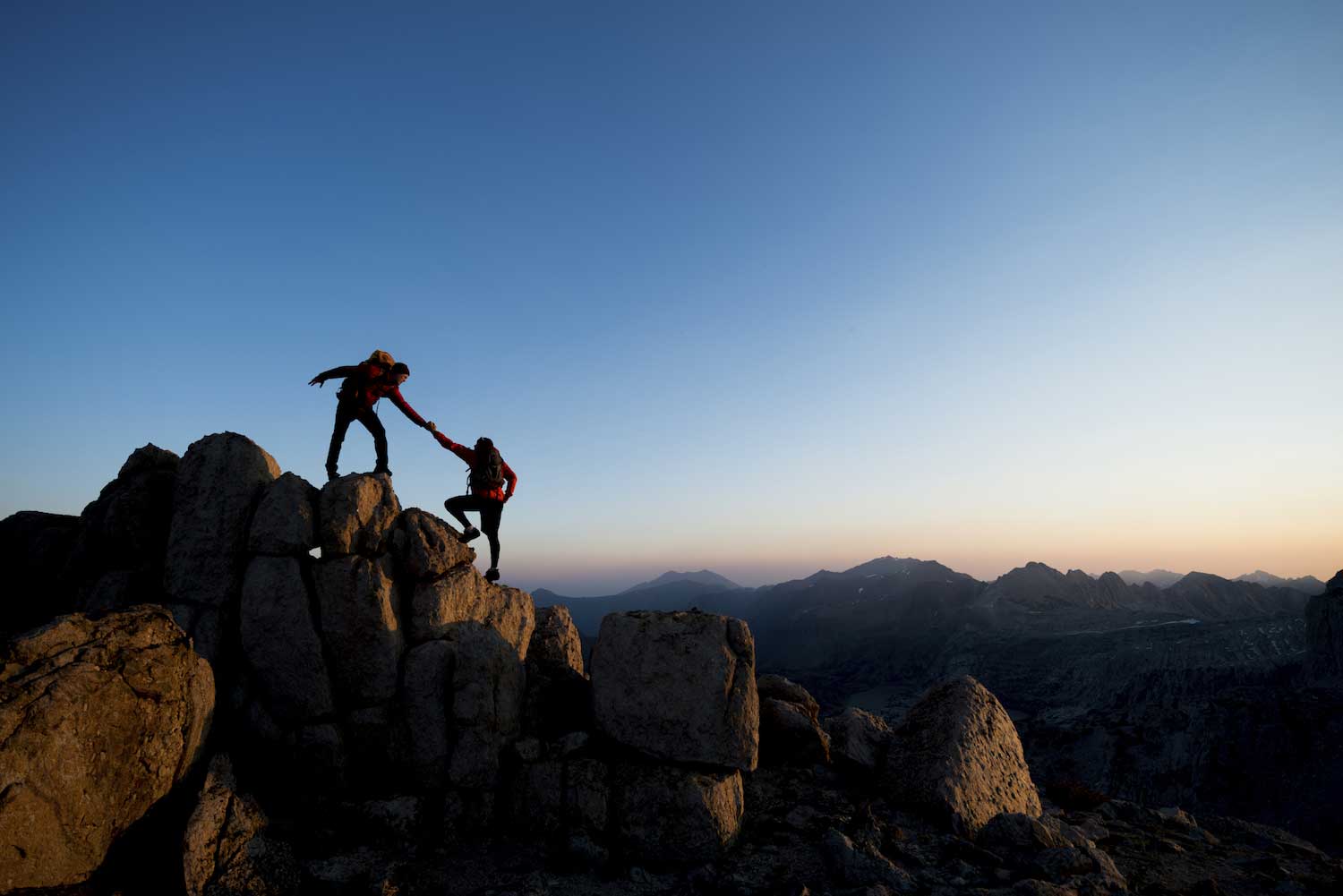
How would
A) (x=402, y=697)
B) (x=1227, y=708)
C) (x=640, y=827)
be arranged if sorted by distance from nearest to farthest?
(x=640, y=827) < (x=402, y=697) < (x=1227, y=708)

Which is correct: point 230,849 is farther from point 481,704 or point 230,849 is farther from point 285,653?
point 481,704

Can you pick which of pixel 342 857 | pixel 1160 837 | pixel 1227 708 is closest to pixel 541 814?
pixel 342 857

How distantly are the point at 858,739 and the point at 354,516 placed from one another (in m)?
13.5

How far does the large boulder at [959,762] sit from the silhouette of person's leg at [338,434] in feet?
51.6

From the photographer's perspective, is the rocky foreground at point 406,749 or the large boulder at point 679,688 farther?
the large boulder at point 679,688

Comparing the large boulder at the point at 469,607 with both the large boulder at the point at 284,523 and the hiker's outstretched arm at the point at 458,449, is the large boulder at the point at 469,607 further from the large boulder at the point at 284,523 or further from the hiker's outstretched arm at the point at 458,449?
the hiker's outstretched arm at the point at 458,449

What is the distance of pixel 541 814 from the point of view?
12086mm

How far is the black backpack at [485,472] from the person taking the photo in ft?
55.1

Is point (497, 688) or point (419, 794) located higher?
point (497, 688)

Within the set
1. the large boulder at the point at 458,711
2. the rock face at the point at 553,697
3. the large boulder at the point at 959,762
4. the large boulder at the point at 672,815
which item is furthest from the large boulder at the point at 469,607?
the large boulder at the point at 959,762

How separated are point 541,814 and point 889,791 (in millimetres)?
8046

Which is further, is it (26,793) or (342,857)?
(342,857)

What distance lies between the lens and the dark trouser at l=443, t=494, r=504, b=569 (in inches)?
666

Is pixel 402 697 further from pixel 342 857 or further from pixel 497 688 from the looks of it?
pixel 342 857
